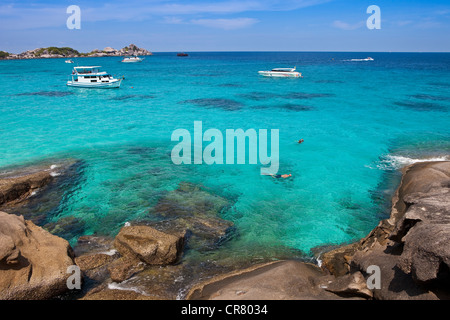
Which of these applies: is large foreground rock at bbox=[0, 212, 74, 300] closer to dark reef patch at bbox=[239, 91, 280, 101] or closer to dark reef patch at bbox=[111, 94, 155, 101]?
dark reef patch at bbox=[111, 94, 155, 101]

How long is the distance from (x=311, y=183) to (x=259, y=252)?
31.0 feet

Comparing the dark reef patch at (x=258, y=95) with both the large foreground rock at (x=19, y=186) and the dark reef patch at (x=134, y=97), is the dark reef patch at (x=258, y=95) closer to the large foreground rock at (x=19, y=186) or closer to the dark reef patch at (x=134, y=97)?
the dark reef patch at (x=134, y=97)

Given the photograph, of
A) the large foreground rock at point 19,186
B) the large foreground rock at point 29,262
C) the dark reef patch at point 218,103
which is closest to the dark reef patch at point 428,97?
the dark reef patch at point 218,103

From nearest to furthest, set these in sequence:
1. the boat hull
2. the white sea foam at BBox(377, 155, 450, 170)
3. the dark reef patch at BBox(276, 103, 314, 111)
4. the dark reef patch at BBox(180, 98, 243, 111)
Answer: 1. the white sea foam at BBox(377, 155, 450, 170)
2. the dark reef patch at BBox(276, 103, 314, 111)
3. the dark reef patch at BBox(180, 98, 243, 111)
4. the boat hull

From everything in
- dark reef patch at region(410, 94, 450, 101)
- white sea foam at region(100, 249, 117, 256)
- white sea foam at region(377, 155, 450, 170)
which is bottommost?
white sea foam at region(100, 249, 117, 256)

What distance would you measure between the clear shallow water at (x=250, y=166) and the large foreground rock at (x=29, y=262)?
386cm

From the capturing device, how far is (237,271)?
38.3 ft

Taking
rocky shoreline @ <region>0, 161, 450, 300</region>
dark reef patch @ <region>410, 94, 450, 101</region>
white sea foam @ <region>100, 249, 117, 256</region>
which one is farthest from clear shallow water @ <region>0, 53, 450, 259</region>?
rocky shoreline @ <region>0, 161, 450, 300</region>

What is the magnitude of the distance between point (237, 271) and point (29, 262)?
7090 millimetres

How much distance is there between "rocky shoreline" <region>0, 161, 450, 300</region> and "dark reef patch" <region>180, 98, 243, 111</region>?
32.2 metres

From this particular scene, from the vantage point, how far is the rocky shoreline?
8.42m

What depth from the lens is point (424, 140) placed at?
2998 cm

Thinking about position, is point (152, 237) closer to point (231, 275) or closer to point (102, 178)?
point (231, 275)

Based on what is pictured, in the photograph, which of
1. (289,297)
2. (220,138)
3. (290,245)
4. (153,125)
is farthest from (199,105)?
(289,297)
